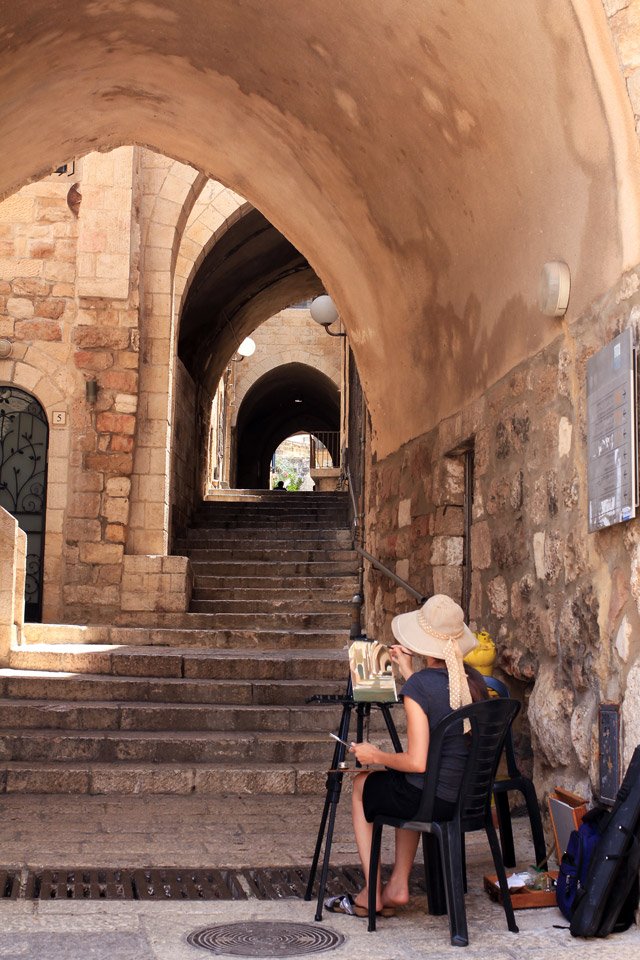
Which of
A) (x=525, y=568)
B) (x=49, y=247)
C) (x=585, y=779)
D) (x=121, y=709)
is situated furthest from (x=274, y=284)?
(x=585, y=779)

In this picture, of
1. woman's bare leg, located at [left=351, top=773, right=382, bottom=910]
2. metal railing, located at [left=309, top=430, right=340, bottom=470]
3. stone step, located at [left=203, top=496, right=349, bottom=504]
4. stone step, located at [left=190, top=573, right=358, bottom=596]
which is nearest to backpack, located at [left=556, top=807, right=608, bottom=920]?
woman's bare leg, located at [left=351, top=773, right=382, bottom=910]

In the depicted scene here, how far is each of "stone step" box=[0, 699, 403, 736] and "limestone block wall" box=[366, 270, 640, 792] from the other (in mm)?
1267

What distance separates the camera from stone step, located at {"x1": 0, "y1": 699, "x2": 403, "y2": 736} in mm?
6430

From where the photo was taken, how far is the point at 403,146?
5344mm

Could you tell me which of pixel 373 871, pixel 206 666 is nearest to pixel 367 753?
pixel 373 871

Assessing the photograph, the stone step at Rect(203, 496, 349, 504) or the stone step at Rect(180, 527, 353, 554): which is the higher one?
the stone step at Rect(203, 496, 349, 504)

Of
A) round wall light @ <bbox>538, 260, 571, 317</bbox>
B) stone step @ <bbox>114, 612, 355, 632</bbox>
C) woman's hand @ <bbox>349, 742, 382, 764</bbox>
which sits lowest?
woman's hand @ <bbox>349, 742, 382, 764</bbox>

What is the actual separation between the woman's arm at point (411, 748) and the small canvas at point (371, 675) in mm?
131

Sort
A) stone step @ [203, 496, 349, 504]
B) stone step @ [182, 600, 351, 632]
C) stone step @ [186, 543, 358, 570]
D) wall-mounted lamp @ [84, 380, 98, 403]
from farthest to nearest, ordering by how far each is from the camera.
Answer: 1. stone step @ [203, 496, 349, 504]
2. stone step @ [186, 543, 358, 570]
3. wall-mounted lamp @ [84, 380, 98, 403]
4. stone step @ [182, 600, 351, 632]

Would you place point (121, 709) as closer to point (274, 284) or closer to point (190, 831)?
point (190, 831)

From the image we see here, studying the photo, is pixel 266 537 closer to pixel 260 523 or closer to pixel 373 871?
pixel 260 523

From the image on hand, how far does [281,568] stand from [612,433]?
724cm

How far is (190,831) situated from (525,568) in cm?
183

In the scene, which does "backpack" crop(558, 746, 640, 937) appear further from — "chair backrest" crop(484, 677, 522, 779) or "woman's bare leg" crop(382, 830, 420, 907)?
"chair backrest" crop(484, 677, 522, 779)
